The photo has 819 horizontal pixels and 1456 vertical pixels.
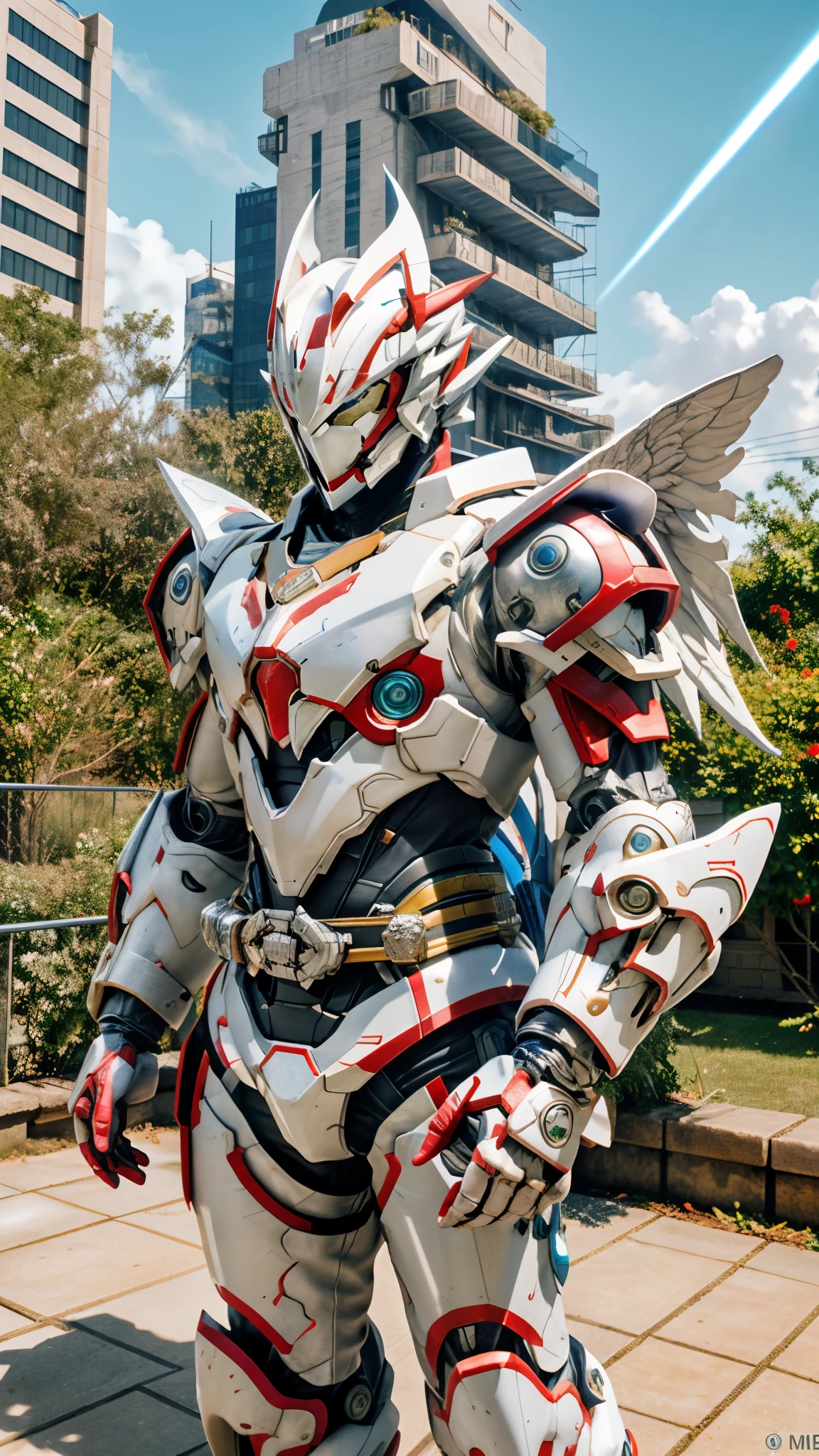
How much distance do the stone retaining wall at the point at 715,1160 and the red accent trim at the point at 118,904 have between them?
3.05 m

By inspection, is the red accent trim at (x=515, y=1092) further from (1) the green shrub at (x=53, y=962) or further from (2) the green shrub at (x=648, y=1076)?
(1) the green shrub at (x=53, y=962)

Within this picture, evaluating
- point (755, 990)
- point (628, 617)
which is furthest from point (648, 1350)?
point (755, 990)

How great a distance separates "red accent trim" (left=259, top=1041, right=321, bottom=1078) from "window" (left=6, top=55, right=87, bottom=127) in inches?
2021

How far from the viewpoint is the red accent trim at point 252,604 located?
7.86 ft

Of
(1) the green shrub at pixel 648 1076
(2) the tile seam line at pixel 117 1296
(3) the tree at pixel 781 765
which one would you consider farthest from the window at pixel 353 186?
Answer: (2) the tile seam line at pixel 117 1296

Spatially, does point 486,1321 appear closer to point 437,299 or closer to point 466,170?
point 437,299

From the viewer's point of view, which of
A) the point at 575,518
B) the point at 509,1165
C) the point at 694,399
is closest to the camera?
the point at 509,1165

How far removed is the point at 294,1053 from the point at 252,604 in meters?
0.94

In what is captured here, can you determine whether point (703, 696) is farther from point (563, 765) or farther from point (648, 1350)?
point (648, 1350)

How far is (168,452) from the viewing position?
57.9 feet

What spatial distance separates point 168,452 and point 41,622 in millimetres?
5701

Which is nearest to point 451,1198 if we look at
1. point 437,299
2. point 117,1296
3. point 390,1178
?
point 390,1178

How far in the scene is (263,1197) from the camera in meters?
2.23

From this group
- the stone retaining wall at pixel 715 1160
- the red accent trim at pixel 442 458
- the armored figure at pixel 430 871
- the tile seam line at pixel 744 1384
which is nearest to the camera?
the armored figure at pixel 430 871
